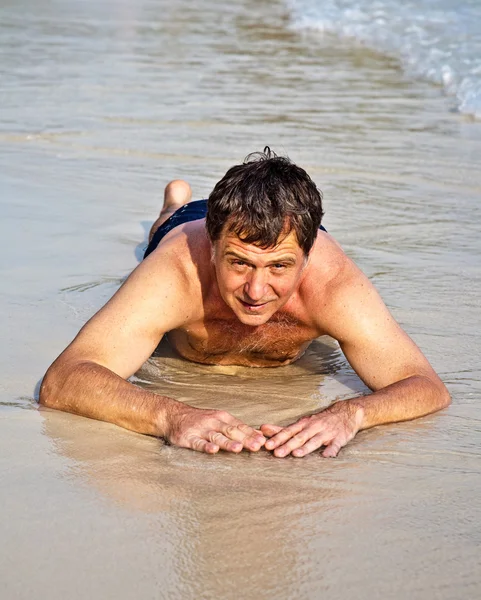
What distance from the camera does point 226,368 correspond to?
4141 mm

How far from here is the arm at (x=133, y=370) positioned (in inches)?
125

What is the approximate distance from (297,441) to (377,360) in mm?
638

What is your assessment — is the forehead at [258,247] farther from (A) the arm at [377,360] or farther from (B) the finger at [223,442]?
(B) the finger at [223,442]

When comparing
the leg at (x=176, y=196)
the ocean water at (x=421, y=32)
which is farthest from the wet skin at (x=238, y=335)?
the ocean water at (x=421, y=32)

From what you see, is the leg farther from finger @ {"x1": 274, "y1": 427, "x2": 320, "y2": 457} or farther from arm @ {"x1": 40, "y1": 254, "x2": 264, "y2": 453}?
finger @ {"x1": 274, "y1": 427, "x2": 320, "y2": 457}

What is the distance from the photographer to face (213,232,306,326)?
3.42 metres

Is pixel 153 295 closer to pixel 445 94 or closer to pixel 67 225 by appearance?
pixel 67 225

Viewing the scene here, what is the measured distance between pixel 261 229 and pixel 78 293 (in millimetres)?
1789

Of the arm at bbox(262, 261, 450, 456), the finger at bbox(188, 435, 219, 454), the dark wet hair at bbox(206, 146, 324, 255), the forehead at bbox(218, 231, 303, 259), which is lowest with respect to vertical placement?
the finger at bbox(188, 435, 219, 454)

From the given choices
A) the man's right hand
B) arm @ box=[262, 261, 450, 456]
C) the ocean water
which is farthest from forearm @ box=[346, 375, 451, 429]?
the ocean water

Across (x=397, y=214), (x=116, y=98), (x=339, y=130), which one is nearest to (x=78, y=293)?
(x=397, y=214)

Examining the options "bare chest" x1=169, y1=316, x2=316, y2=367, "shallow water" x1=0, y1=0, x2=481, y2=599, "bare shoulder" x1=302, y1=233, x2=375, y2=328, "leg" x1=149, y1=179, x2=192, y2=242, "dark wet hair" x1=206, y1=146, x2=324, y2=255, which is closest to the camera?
"shallow water" x1=0, y1=0, x2=481, y2=599

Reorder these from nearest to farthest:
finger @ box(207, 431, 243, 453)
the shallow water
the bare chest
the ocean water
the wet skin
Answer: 1. the shallow water
2. finger @ box(207, 431, 243, 453)
3. the wet skin
4. the bare chest
5. the ocean water

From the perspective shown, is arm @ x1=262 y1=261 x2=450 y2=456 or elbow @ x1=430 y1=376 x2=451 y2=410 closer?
arm @ x1=262 y1=261 x2=450 y2=456
